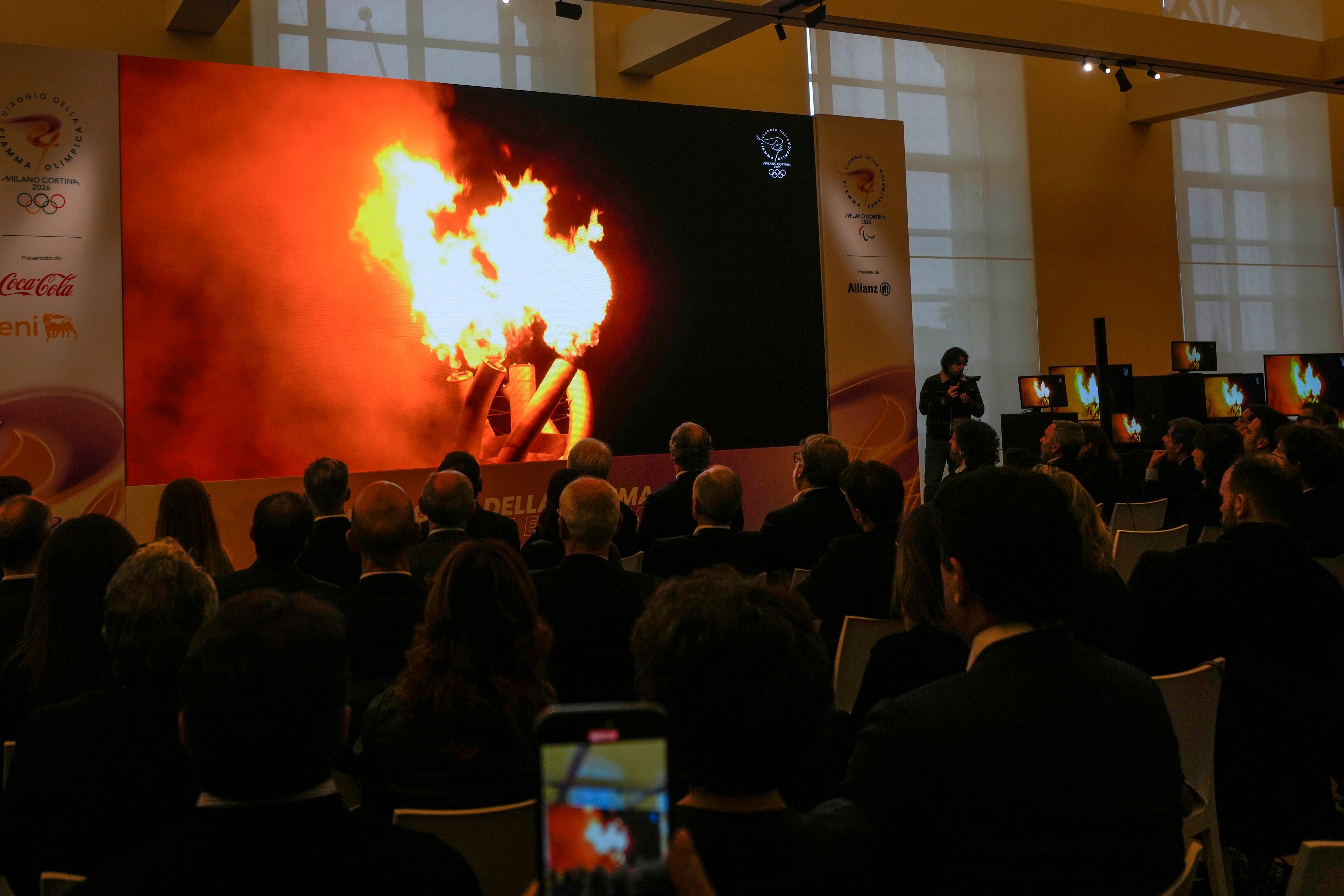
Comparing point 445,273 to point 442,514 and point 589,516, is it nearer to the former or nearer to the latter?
point 442,514

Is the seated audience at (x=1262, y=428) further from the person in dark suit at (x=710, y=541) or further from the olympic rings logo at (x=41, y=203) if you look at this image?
the olympic rings logo at (x=41, y=203)

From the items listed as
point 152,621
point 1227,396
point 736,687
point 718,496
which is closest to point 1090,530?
point 718,496

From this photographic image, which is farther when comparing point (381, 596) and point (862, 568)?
point (862, 568)

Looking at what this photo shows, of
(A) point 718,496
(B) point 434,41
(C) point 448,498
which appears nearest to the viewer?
(C) point 448,498

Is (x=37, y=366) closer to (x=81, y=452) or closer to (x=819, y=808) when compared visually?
(x=81, y=452)

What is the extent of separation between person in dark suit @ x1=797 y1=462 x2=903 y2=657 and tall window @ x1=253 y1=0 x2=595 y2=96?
5827 mm

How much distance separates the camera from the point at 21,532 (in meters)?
2.97

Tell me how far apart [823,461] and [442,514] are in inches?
66.1

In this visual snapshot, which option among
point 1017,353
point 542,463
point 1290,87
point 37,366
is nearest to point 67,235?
point 37,366

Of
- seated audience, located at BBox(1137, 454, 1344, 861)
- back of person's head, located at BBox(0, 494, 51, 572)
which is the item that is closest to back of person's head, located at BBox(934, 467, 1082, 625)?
seated audience, located at BBox(1137, 454, 1344, 861)

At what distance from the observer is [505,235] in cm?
795

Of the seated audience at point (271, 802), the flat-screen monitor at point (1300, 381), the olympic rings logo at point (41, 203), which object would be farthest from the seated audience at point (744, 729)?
the flat-screen monitor at point (1300, 381)

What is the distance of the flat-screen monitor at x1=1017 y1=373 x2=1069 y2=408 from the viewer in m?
11.0

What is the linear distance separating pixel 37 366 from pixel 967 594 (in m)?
6.32
